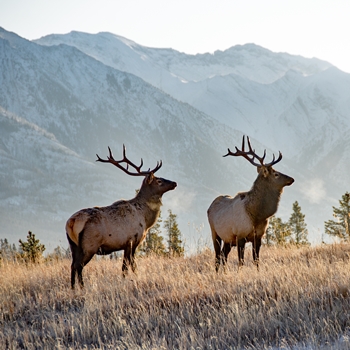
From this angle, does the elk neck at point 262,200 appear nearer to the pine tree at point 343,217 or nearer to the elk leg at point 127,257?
the elk leg at point 127,257

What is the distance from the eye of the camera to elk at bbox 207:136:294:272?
397 inches

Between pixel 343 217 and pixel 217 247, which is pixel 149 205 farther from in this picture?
pixel 343 217

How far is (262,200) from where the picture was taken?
1023 cm

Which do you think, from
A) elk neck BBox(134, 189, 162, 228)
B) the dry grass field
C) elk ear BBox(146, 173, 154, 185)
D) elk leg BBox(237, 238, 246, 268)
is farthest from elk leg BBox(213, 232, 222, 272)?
elk ear BBox(146, 173, 154, 185)

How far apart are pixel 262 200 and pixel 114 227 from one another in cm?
296

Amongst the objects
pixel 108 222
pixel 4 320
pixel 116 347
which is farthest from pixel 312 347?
pixel 108 222

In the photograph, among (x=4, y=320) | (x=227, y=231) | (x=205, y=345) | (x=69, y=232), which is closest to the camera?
(x=205, y=345)

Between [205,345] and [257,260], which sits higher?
[257,260]

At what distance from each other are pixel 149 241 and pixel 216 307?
18944mm

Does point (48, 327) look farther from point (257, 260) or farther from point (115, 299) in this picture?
point (257, 260)

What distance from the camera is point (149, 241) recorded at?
1019 inches

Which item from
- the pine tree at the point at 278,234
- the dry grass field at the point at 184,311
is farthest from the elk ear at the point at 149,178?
the pine tree at the point at 278,234

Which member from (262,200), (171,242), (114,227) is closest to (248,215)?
(262,200)

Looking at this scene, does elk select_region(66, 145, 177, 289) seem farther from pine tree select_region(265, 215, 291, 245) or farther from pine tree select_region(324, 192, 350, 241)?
pine tree select_region(324, 192, 350, 241)
